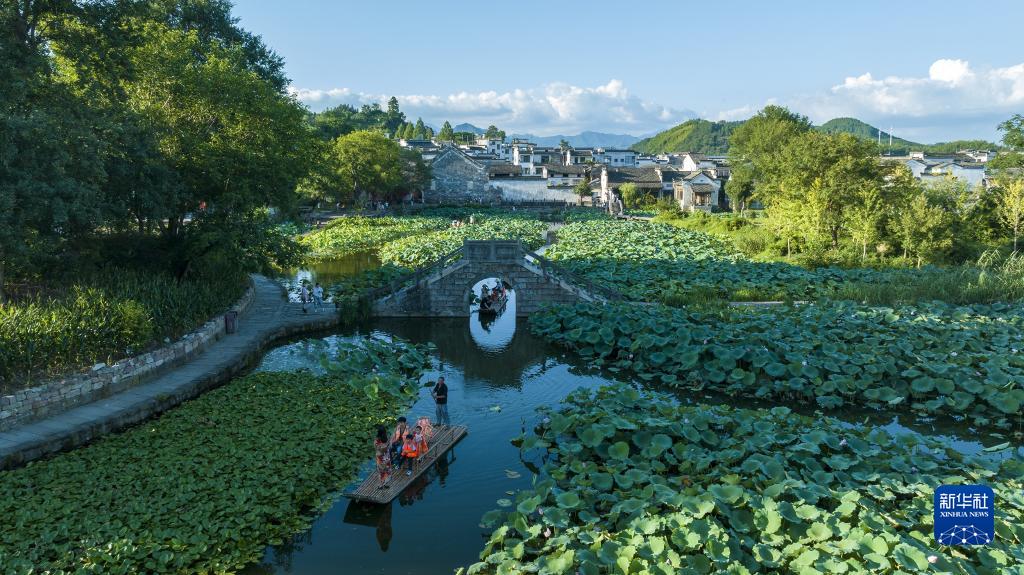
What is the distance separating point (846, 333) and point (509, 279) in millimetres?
13322

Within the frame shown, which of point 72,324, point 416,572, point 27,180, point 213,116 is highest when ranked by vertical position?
point 213,116

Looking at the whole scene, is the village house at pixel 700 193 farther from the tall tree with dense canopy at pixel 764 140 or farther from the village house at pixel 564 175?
the village house at pixel 564 175

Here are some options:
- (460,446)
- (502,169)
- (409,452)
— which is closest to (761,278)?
(460,446)

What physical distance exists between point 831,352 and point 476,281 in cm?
1464

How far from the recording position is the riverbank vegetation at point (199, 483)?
33.7 feet

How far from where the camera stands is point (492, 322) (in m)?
29.5

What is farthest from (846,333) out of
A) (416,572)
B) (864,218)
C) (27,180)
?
(27,180)

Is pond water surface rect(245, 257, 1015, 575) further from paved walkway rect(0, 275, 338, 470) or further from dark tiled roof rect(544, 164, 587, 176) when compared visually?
dark tiled roof rect(544, 164, 587, 176)

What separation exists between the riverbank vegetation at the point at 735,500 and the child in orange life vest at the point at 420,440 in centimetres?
231

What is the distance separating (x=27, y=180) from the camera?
16.7 m

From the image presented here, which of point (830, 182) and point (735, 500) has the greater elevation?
point (830, 182)

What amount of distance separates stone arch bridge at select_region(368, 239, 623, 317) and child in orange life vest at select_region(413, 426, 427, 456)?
1376cm

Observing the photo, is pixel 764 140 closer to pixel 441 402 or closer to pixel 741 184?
pixel 741 184

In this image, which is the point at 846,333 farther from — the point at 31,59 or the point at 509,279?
the point at 31,59
